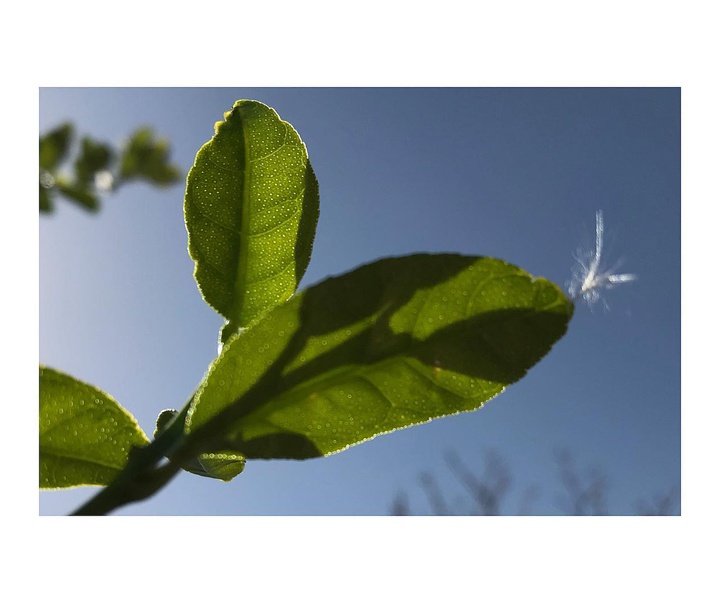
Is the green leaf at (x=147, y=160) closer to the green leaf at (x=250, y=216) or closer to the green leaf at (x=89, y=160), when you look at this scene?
the green leaf at (x=89, y=160)

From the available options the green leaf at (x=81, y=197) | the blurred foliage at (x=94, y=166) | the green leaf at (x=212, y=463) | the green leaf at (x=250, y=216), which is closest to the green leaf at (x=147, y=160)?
the blurred foliage at (x=94, y=166)

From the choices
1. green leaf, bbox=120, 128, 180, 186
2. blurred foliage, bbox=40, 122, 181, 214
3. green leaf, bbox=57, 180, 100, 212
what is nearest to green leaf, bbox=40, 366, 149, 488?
blurred foliage, bbox=40, 122, 181, 214

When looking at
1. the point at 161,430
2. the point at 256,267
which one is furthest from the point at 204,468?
the point at 256,267

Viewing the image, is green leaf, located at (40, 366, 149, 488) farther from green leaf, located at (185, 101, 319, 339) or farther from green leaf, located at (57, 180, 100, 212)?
green leaf, located at (57, 180, 100, 212)

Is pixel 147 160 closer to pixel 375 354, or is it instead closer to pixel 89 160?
pixel 89 160
